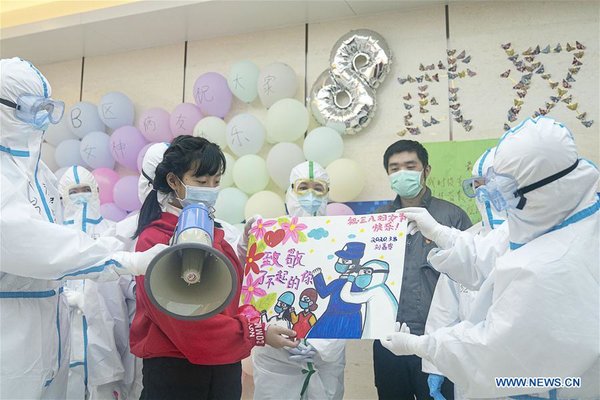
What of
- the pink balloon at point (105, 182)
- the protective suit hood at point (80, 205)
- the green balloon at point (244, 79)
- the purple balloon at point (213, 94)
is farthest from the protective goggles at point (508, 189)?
the pink balloon at point (105, 182)

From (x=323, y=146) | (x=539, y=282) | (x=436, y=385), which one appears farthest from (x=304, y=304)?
(x=323, y=146)

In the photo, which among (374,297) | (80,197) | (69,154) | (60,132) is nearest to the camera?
(374,297)

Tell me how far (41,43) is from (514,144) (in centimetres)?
507

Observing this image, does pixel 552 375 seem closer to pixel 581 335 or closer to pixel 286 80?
pixel 581 335

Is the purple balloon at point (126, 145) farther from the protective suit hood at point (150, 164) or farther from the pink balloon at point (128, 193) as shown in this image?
the protective suit hood at point (150, 164)

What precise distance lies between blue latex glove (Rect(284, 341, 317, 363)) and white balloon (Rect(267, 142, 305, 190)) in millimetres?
1799

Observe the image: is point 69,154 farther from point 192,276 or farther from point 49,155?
point 192,276

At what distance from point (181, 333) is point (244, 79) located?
3.08 metres

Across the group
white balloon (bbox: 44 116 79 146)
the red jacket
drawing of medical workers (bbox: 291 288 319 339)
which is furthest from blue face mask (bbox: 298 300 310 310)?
white balloon (bbox: 44 116 79 146)

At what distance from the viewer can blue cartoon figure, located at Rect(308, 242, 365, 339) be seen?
87.0 inches

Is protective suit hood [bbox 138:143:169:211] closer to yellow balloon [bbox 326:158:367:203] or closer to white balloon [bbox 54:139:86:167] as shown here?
yellow balloon [bbox 326:158:367:203]

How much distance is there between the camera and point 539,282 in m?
1.59

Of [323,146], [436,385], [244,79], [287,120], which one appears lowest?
[436,385]

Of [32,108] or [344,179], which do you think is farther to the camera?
[344,179]
